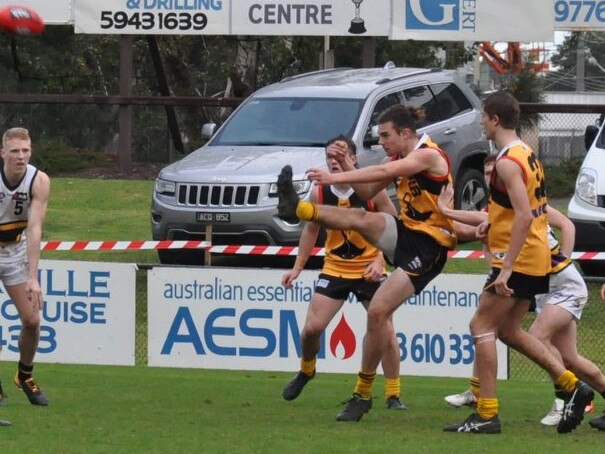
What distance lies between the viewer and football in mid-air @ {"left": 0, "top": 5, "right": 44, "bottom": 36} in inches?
570

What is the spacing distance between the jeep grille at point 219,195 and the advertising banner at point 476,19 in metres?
7.20

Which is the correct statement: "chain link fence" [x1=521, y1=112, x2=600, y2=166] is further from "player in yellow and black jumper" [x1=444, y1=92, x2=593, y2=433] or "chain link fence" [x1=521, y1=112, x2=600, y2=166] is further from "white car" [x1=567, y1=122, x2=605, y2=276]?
"player in yellow and black jumper" [x1=444, y1=92, x2=593, y2=433]

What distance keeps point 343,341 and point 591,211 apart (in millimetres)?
4114

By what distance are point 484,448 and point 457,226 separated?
1.82 m

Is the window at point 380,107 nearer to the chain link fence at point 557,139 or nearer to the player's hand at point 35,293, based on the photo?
the player's hand at point 35,293

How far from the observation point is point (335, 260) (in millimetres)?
11148

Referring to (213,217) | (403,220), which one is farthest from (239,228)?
(403,220)

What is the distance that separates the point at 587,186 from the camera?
1659cm

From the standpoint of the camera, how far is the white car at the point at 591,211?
16312 millimetres

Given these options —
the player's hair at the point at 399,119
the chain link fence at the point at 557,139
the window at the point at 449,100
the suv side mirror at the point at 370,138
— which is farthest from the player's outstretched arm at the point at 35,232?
the chain link fence at the point at 557,139

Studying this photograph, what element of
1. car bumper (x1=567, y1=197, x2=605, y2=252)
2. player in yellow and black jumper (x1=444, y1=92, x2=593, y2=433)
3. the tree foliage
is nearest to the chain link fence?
car bumper (x1=567, y1=197, x2=605, y2=252)

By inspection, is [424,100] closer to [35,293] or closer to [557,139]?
[35,293]

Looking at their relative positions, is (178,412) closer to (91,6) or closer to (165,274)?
(165,274)

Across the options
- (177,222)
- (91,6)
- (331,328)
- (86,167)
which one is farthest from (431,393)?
(86,167)
